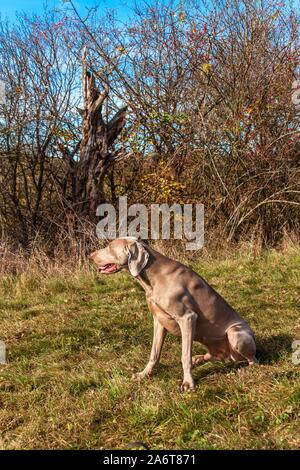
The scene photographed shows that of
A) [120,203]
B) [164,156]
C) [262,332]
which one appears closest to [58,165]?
[120,203]

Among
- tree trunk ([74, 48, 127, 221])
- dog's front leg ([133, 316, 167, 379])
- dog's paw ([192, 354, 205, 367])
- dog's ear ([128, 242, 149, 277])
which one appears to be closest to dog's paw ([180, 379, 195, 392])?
dog's front leg ([133, 316, 167, 379])

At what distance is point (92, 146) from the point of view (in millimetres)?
12242

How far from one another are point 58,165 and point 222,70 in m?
4.64

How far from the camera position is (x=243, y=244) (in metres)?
10.6

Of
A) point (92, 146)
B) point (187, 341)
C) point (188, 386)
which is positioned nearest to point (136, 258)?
point (187, 341)

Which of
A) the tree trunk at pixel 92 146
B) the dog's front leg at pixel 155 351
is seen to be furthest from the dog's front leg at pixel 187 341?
the tree trunk at pixel 92 146

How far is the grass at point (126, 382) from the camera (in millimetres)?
3430

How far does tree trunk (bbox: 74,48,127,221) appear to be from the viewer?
39.5 ft

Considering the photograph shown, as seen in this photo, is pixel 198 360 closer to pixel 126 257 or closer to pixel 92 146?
pixel 126 257

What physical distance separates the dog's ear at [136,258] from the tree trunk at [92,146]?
7.95 m

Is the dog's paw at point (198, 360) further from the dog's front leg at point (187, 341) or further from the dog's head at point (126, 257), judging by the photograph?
the dog's head at point (126, 257)

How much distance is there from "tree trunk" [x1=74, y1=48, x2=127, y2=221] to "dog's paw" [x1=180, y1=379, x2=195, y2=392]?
8.44 metres

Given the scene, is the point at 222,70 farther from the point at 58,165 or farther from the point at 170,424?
the point at 170,424

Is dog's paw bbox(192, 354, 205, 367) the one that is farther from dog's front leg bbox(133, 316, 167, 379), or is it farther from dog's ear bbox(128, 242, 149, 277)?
dog's ear bbox(128, 242, 149, 277)
